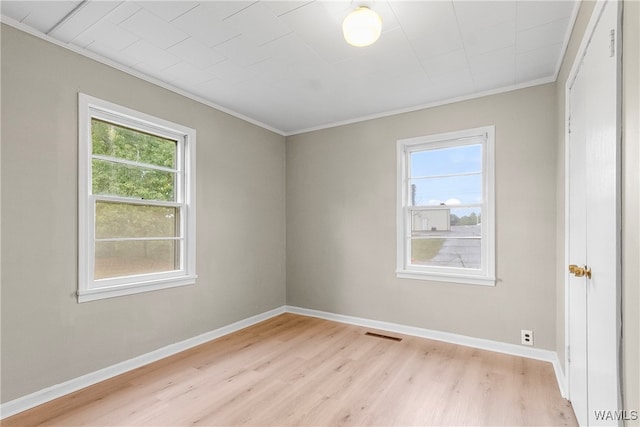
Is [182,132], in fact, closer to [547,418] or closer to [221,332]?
[221,332]

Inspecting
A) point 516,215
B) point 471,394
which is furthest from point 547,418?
point 516,215

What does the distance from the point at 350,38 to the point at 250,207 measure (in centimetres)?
257

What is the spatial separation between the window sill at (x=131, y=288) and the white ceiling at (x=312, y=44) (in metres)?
1.88

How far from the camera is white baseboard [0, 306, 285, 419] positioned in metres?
2.13

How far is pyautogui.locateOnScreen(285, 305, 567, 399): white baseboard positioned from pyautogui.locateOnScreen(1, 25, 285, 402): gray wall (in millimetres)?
1532

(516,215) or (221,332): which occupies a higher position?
(516,215)

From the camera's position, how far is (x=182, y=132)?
3.27 m

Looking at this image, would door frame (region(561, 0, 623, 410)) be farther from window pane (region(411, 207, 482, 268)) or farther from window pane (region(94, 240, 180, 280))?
window pane (region(94, 240, 180, 280))

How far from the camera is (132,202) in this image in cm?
289

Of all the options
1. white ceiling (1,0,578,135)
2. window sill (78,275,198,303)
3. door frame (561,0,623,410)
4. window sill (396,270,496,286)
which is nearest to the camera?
door frame (561,0,623,410)

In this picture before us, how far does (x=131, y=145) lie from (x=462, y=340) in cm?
377

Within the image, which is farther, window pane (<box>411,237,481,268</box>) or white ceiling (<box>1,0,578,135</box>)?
window pane (<box>411,237,481,268</box>)

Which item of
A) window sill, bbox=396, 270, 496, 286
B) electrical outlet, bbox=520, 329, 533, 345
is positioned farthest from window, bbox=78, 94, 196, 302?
electrical outlet, bbox=520, 329, 533, 345

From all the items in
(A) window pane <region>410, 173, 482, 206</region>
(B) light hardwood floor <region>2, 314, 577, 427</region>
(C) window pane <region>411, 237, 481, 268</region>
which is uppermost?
(A) window pane <region>410, 173, 482, 206</region>
